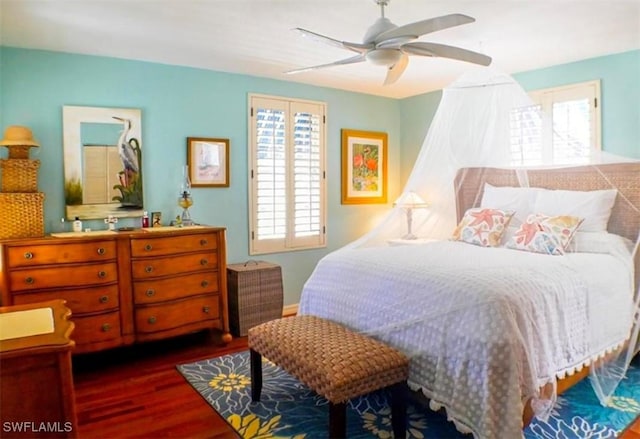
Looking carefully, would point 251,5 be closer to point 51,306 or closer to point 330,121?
point 51,306

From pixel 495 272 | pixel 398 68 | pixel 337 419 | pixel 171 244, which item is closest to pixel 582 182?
pixel 495 272

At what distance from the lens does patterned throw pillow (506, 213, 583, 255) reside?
315cm

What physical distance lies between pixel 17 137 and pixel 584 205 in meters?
4.23

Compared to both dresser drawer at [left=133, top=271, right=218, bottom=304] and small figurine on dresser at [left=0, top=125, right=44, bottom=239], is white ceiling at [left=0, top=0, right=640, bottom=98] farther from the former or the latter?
dresser drawer at [left=133, top=271, right=218, bottom=304]

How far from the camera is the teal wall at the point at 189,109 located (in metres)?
3.45

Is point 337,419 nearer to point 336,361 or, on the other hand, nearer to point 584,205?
point 336,361

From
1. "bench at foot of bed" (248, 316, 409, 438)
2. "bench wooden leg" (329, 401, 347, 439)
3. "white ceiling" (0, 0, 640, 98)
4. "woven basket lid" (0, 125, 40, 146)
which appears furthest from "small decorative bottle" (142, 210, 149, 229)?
"bench wooden leg" (329, 401, 347, 439)

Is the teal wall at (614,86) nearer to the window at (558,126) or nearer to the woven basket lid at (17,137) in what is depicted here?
the window at (558,126)

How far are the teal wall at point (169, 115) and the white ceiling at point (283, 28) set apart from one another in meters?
0.15

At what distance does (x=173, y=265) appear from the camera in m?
3.53

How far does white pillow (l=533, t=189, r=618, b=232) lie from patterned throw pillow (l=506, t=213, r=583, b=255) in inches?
4.9

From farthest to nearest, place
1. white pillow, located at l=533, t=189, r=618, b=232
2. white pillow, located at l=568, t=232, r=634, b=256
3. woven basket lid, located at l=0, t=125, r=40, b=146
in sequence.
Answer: white pillow, located at l=533, t=189, r=618, b=232
woven basket lid, located at l=0, t=125, r=40, b=146
white pillow, located at l=568, t=232, r=634, b=256

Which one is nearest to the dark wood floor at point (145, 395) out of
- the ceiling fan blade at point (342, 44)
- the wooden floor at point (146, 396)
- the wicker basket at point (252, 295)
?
the wooden floor at point (146, 396)

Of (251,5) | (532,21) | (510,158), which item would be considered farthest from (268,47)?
(510,158)
